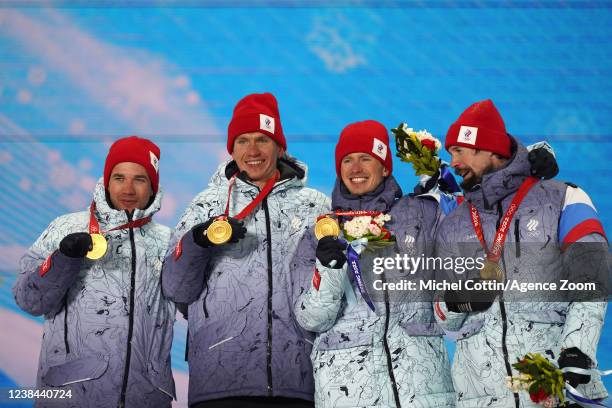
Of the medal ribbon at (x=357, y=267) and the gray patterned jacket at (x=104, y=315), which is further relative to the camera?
the gray patterned jacket at (x=104, y=315)

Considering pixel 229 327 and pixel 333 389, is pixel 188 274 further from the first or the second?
pixel 333 389

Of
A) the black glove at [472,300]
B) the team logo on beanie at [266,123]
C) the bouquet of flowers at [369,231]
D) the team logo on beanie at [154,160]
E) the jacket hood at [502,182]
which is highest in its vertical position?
the team logo on beanie at [266,123]

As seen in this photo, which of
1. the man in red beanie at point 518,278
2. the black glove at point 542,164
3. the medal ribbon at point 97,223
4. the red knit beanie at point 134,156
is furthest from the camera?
the red knit beanie at point 134,156

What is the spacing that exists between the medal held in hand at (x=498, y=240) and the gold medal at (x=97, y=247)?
1112 mm

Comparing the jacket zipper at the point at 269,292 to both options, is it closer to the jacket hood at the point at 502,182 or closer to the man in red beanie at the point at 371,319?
the man in red beanie at the point at 371,319

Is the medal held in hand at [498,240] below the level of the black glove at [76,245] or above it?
below

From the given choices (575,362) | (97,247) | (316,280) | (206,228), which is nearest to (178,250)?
(206,228)

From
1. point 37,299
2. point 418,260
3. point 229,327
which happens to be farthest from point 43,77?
point 418,260

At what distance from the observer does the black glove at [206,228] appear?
2.93 meters

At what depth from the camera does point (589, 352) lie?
2578mm

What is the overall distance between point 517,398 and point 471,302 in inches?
11.2

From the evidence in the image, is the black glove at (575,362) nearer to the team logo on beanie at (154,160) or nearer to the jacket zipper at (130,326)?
the jacket zipper at (130,326)

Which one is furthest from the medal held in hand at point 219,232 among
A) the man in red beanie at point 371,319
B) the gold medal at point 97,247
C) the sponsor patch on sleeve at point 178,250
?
the gold medal at point 97,247

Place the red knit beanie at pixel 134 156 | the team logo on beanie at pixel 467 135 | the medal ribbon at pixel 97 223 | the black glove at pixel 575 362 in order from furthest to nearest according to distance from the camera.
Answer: the red knit beanie at pixel 134 156
the medal ribbon at pixel 97 223
the team logo on beanie at pixel 467 135
the black glove at pixel 575 362
